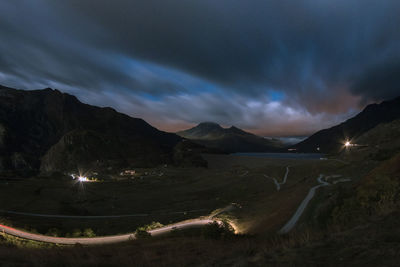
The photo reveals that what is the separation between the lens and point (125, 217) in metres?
39.5

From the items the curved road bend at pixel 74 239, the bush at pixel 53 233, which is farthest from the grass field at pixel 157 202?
the curved road bend at pixel 74 239

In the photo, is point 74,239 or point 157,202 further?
point 157,202

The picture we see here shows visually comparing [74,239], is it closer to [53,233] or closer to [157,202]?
[53,233]

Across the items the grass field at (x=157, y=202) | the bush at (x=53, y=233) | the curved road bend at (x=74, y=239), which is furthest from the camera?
the grass field at (x=157, y=202)

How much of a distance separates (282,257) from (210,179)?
71865 mm

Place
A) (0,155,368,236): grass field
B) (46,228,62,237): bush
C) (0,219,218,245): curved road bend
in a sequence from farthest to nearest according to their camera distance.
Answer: (0,155,368,236): grass field < (46,228,62,237): bush < (0,219,218,245): curved road bend

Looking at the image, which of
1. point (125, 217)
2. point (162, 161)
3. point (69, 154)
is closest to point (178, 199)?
point (125, 217)

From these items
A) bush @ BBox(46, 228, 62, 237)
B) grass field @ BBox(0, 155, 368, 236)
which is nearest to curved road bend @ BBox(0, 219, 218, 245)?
bush @ BBox(46, 228, 62, 237)

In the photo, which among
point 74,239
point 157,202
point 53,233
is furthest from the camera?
point 157,202

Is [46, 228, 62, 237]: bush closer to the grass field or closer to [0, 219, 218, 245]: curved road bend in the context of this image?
the grass field

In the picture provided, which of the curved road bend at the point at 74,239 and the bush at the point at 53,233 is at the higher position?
the curved road bend at the point at 74,239

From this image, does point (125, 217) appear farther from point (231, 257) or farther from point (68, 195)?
point (231, 257)

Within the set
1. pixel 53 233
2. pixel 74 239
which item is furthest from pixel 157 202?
pixel 74 239

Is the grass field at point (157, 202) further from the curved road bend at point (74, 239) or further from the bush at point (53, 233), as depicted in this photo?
the curved road bend at point (74, 239)
